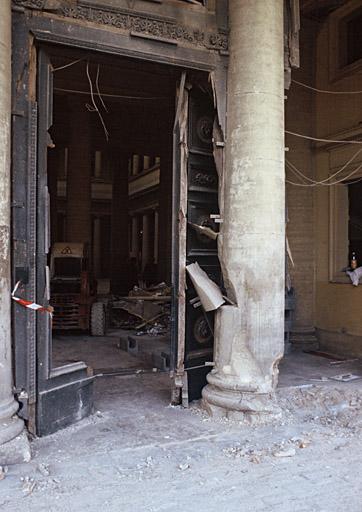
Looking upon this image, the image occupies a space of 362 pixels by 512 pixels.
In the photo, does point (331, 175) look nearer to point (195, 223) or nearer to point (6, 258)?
point (195, 223)

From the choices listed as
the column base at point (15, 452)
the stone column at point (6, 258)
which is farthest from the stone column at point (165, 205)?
the column base at point (15, 452)

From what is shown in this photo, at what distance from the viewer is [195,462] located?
16.9 ft

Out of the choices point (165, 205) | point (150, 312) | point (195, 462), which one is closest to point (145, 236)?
point (165, 205)

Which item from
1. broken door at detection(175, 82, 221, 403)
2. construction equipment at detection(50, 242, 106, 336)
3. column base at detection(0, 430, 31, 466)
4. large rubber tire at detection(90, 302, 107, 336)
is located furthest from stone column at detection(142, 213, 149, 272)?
column base at detection(0, 430, 31, 466)

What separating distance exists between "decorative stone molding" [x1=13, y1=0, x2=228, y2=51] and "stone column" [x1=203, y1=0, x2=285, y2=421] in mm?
376

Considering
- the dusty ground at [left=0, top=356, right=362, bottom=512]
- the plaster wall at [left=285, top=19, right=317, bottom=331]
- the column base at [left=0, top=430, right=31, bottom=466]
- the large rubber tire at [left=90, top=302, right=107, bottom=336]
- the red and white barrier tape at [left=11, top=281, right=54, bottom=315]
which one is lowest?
the dusty ground at [left=0, top=356, right=362, bottom=512]

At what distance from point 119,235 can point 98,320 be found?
1175 centimetres

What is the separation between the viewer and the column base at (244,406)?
6.30 m

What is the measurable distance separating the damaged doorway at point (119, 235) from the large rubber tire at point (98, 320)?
0.03 meters

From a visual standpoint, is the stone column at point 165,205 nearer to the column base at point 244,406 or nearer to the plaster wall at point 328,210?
the plaster wall at point 328,210

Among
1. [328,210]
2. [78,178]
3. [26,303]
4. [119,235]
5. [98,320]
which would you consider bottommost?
[98,320]

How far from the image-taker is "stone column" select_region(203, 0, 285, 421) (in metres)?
6.45

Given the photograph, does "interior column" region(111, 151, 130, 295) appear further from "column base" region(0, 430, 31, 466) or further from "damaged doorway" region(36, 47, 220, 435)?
"column base" region(0, 430, 31, 466)

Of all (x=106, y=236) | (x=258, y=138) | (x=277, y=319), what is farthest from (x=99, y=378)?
(x=106, y=236)
